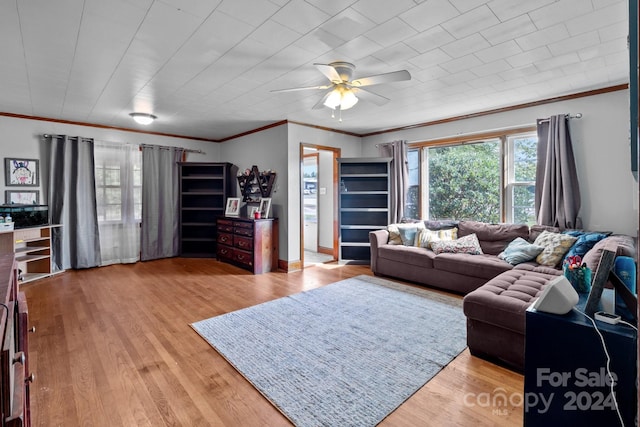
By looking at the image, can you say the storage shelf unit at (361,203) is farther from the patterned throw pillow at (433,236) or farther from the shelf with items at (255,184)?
the shelf with items at (255,184)

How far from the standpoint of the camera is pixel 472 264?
3686mm

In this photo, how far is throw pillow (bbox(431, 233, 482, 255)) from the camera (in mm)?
4086

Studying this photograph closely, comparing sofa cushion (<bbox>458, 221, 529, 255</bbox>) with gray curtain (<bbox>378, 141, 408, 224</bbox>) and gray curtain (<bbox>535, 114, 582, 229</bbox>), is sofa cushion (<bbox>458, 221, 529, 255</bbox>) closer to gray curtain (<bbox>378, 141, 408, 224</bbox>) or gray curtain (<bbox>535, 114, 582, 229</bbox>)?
gray curtain (<bbox>535, 114, 582, 229</bbox>)

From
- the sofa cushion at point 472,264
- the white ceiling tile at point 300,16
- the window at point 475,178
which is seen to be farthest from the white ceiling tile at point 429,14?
the window at point 475,178

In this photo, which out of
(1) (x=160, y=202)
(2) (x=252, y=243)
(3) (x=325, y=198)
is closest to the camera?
→ (2) (x=252, y=243)

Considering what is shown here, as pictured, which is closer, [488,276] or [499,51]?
[499,51]

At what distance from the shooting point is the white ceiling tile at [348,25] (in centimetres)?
206

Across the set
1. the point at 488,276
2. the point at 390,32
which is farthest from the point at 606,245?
the point at 390,32

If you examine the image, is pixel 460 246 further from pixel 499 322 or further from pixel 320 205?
pixel 320 205

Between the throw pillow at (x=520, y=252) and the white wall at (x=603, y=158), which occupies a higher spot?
the white wall at (x=603, y=158)

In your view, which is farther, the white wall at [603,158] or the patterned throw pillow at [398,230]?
the patterned throw pillow at [398,230]

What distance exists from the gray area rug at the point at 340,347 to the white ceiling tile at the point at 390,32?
7.94 feet

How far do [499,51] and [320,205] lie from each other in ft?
14.3

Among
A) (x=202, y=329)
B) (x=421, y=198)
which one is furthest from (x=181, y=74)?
(x=421, y=198)
